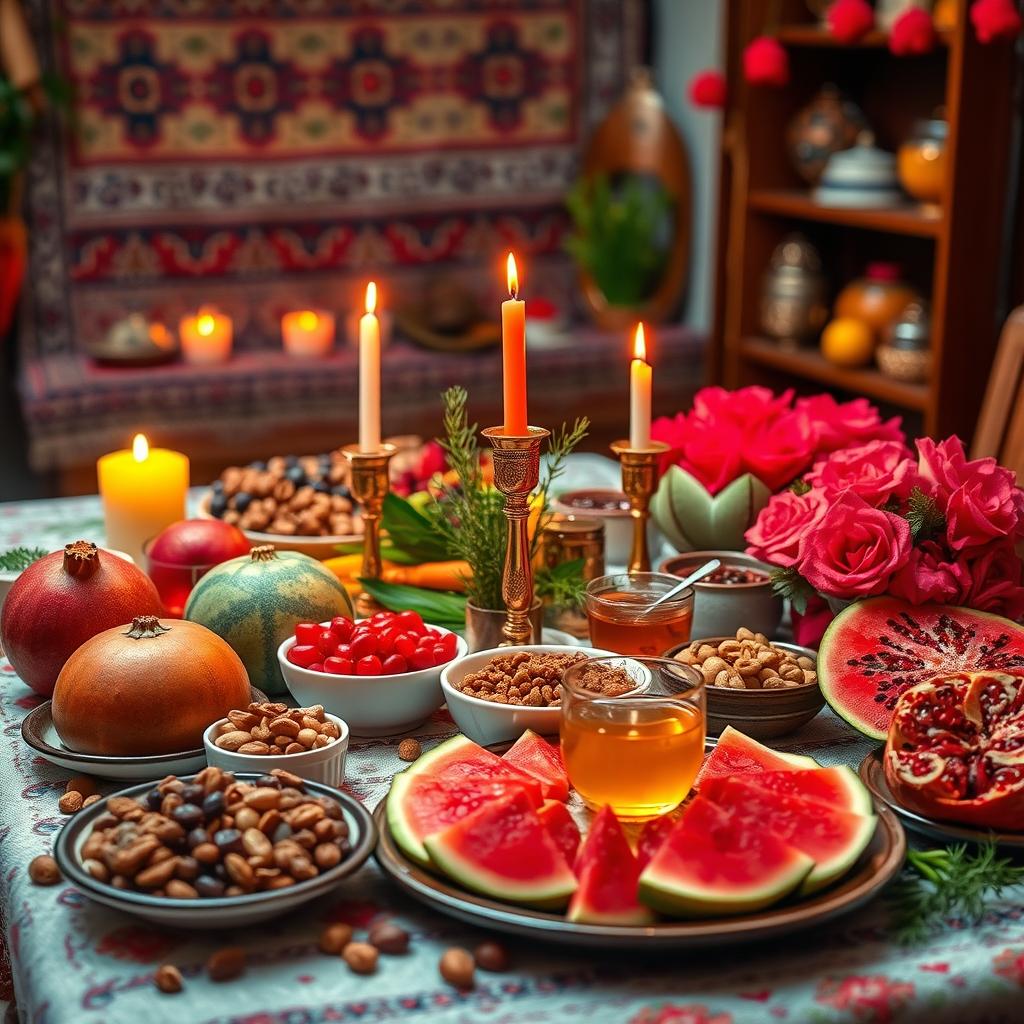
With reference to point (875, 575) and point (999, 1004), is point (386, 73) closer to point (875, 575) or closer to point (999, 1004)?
point (875, 575)

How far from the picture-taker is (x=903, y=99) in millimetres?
3664

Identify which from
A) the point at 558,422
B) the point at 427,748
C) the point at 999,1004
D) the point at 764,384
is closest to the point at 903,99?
the point at 764,384

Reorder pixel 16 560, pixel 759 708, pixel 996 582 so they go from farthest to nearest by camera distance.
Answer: pixel 16 560
pixel 996 582
pixel 759 708

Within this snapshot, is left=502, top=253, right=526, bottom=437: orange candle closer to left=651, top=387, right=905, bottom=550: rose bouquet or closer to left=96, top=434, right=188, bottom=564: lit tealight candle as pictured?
left=651, top=387, right=905, bottom=550: rose bouquet

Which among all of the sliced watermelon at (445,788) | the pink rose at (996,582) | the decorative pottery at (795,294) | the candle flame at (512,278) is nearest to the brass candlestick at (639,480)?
the candle flame at (512,278)

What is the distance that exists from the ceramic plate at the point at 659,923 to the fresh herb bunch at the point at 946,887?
0.03 m

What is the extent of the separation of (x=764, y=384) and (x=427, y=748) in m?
2.81

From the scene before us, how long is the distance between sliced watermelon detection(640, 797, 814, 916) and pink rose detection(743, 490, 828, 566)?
459 millimetres

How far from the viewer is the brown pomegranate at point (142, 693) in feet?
3.92

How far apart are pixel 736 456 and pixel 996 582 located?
14.2 inches

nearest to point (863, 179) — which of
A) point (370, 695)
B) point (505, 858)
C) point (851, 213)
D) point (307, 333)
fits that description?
point (851, 213)

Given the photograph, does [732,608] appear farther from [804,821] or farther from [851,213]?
[851,213]

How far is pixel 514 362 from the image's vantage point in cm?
135

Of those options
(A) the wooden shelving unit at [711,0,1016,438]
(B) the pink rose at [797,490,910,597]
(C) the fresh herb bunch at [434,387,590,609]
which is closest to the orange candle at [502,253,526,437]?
(C) the fresh herb bunch at [434,387,590,609]
